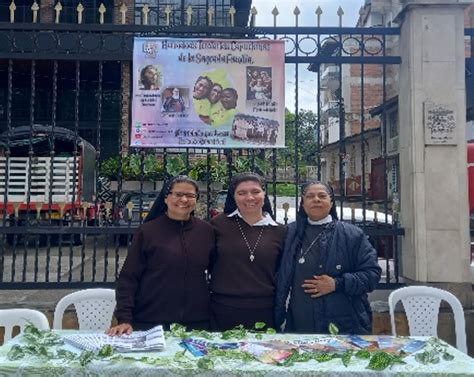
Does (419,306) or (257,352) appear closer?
(257,352)

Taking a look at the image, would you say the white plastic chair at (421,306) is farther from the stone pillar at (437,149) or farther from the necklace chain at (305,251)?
the necklace chain at (305,251)

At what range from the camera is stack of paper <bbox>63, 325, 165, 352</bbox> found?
2.33m

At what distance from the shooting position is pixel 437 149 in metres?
4.27

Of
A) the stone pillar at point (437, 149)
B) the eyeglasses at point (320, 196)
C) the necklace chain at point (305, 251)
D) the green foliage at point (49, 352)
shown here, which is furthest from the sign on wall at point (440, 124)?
the green foliage at point (49, 352)

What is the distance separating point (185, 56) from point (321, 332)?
9.25 ft

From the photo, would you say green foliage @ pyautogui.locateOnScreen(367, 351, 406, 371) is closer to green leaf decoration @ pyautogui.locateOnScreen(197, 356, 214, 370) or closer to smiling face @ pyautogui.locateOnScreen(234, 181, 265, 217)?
green leaf decoration @ pyautogui.locateOnScreen(197, 356, 214, 370)

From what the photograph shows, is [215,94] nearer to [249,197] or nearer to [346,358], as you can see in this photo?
[249,197]

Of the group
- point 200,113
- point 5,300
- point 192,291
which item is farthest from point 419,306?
point 5,300

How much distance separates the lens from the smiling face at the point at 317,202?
3.07 metres

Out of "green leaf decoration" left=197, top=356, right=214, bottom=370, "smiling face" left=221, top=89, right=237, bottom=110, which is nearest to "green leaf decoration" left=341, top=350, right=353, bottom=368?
"green leaf decoration" left=197, top=356, right=214, bottom=370

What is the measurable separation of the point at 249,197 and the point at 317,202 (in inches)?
17.6

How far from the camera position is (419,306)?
3.62m

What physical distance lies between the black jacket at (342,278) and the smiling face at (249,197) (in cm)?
32

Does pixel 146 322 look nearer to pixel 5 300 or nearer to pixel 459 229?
pixel 5 300
